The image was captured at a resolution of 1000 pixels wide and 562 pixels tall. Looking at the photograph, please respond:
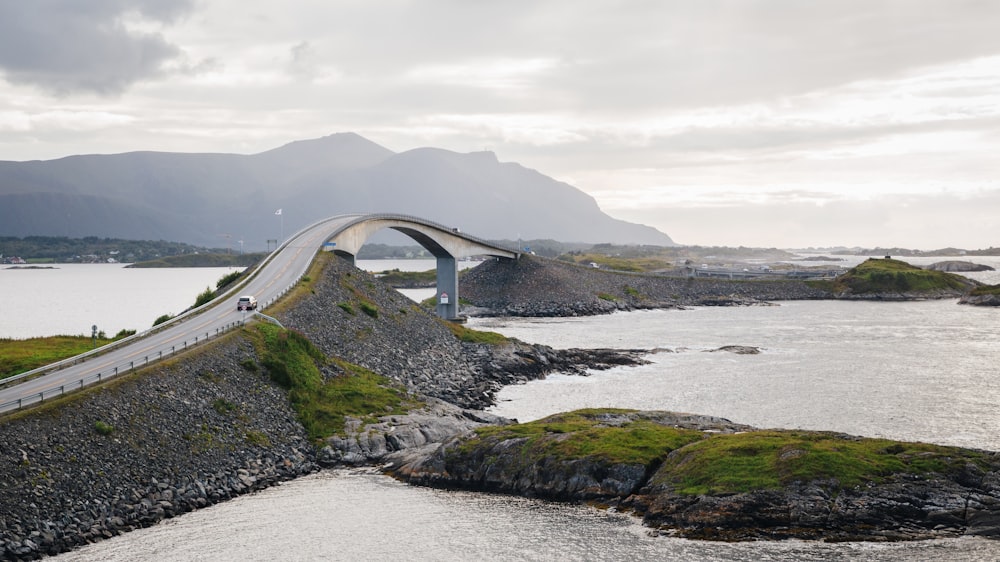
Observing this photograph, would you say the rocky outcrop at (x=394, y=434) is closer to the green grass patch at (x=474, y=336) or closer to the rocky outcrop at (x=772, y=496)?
the rocky outcrop at (x=772, y=496)

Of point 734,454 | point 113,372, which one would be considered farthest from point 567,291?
point 734,454

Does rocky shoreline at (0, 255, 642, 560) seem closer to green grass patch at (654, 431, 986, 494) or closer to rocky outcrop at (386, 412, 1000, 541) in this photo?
rocky outcrop at (386, 412, 1000, 541)

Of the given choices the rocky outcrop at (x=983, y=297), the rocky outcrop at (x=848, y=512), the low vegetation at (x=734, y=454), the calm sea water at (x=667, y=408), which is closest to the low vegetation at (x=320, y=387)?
the calm sea water at (x=667, y=408)

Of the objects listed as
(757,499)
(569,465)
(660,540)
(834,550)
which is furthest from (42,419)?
(834,550)

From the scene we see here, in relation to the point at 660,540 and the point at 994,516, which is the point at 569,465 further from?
the point at 994,516

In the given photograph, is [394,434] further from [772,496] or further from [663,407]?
[772,496]

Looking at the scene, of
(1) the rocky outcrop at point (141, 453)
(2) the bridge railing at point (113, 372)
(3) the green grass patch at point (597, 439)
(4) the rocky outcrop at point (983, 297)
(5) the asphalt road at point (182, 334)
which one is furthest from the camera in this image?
→ (4) the rocky outcrop at point (983, 297)

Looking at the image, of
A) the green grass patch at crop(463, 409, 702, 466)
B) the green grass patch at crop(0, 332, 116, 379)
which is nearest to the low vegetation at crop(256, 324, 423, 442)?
the green grass patch at crop(463, 409, 702, 466)
